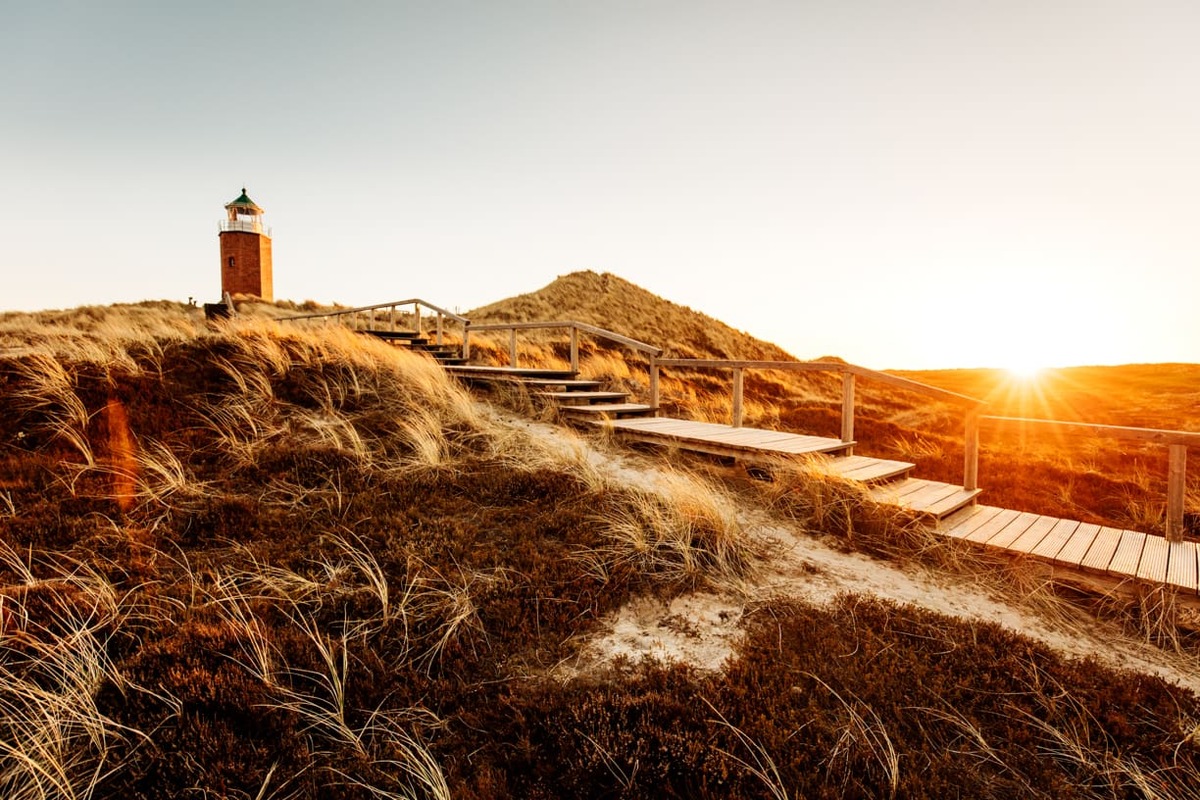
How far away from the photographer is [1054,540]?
5.16 metres

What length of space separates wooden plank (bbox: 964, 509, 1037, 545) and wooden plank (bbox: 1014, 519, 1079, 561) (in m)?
0.24

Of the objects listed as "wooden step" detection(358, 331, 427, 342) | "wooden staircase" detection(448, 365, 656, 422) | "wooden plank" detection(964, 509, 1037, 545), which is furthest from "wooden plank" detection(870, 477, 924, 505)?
"wooden step" detection(358, 331, 427, 342)

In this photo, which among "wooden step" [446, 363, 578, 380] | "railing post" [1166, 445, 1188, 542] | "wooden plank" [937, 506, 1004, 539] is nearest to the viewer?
"railing post" [1166, 445, 1188, 542]

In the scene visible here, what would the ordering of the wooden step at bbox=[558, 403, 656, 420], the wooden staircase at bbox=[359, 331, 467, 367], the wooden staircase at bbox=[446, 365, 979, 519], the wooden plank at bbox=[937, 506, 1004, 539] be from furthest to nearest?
the wooden staircase at bbox=[359, 331, 467, 367]
the wooden step at bbox=[558, 403, 656, 420]
the wooden staircase at bbox=[446, 365, 979, 519]
the wooden plank at bbox=[937, 506, 1004, 539]

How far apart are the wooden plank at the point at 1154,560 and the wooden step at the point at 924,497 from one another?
56.8 inches

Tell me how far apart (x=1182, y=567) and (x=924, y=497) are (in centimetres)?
199

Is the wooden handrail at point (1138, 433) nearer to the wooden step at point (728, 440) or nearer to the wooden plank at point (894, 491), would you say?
the wooden plank at point (894, 491)

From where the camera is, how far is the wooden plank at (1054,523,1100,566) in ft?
15.3

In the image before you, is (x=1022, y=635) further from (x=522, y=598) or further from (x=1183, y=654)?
(x=522, y=598)

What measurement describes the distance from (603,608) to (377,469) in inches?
122

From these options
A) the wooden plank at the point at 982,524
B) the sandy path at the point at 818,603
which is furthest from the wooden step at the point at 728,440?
the wooden plank at the point at 982,524

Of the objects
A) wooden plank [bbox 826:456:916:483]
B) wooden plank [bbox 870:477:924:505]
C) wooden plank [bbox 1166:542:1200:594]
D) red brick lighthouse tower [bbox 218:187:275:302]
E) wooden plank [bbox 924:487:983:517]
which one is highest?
red brick lighthouse tower [bbox 218:187:275:302]

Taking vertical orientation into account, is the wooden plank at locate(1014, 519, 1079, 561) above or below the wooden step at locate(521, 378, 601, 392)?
below

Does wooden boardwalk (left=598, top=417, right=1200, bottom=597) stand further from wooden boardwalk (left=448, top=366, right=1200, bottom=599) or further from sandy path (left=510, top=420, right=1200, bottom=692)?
sandy path (left=510, top=420, right=1200, bottom=692)
